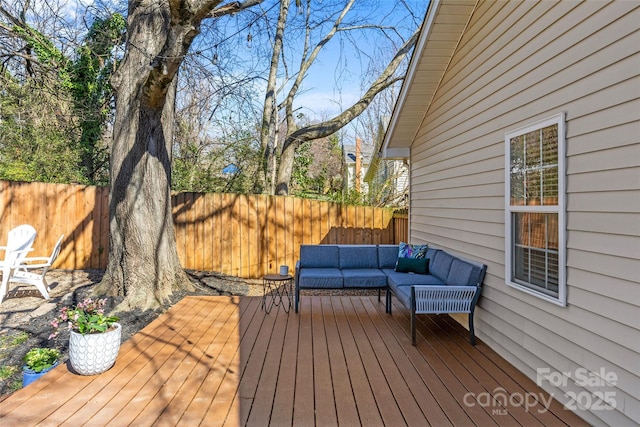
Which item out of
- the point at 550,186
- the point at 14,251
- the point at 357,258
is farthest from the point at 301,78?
the point at 550,186

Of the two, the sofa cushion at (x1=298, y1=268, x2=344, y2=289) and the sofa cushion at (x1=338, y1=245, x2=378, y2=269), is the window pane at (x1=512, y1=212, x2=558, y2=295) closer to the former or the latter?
the sofa cushion at (x1=298, y1=268, x2=344, y2=289)

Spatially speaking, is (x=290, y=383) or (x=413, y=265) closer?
(x=290, y=383)

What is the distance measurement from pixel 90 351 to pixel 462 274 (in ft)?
11.8

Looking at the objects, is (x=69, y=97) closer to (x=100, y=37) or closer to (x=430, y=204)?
(x=100, y=37)

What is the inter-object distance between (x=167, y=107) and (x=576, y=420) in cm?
595

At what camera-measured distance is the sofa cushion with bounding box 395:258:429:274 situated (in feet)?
17.0

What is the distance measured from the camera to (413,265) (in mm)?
5246

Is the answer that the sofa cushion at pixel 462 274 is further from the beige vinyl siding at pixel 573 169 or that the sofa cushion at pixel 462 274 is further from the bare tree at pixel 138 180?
the bare tree at pixel 138 180

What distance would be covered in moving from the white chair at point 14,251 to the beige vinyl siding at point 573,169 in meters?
6.09

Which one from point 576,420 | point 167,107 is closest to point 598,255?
point 576,420

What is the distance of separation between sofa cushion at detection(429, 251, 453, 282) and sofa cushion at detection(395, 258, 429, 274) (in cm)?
7

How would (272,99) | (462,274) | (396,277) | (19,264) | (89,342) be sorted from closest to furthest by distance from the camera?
(89,342)
(462,274)
(396,277)
(19,264)
(272,99)

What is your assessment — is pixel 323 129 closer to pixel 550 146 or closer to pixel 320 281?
pixel 320 281

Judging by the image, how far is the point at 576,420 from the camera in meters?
2.48
